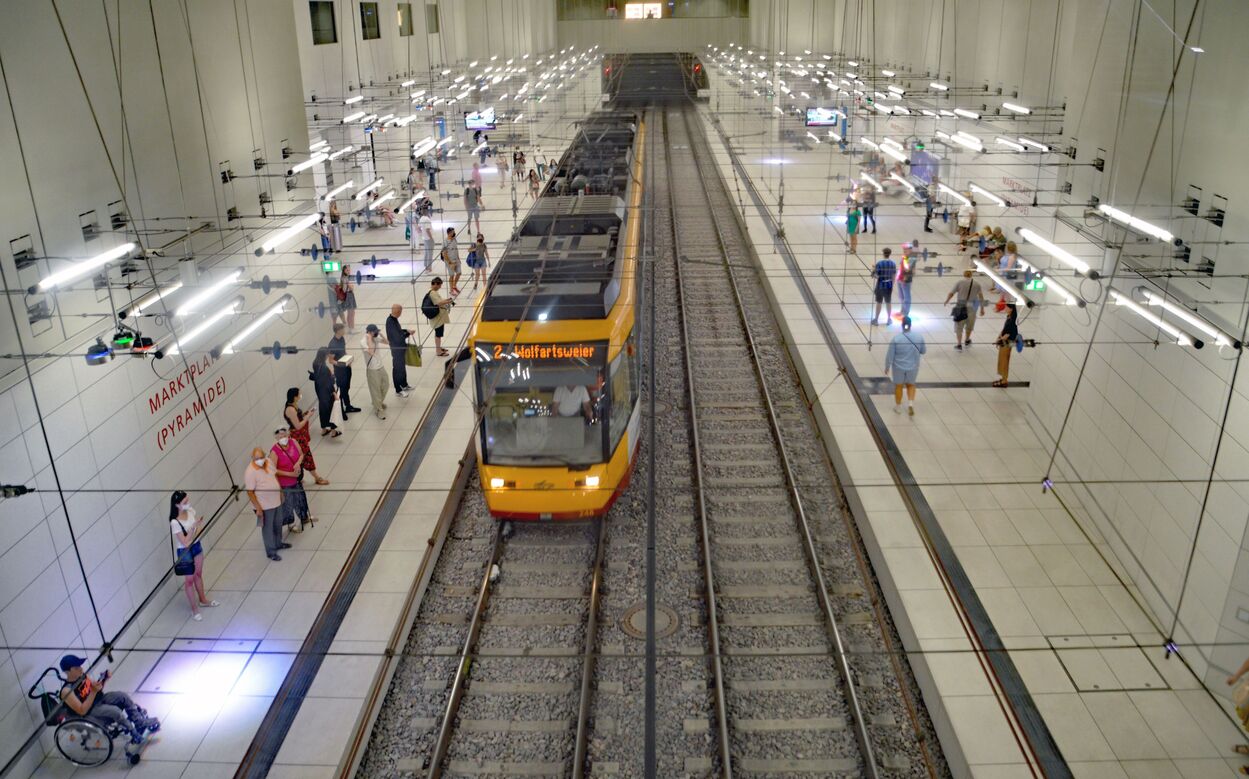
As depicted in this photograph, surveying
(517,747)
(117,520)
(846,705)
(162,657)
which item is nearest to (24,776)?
(162,657)

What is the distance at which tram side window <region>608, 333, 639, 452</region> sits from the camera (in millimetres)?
9742

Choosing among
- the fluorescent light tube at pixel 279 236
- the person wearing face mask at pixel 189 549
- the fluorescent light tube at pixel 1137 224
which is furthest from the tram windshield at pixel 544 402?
the fluorescent light tube at pixel 1137 224

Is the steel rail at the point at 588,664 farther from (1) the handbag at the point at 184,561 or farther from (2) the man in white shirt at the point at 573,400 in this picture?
(1) the handbag at the point at 184,561

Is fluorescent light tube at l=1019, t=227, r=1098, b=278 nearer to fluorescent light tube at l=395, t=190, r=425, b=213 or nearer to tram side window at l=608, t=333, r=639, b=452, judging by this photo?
tram side window at l=608, t=333, r=639, b=452

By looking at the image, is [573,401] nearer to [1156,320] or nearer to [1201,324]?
[1156,320]

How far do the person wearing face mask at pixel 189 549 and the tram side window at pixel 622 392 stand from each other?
406 centimetres

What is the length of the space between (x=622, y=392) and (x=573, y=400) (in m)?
0.68

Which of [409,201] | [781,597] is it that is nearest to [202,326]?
[781,597]

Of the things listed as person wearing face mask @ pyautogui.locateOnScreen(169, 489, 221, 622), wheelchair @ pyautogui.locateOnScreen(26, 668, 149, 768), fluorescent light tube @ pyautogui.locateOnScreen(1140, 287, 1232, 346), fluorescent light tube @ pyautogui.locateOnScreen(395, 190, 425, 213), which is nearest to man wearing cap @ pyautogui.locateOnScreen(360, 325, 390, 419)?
person wearing face mask @ pyautogui.locateOnScreen(169, 489, 221, 622)

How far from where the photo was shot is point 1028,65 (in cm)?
1683

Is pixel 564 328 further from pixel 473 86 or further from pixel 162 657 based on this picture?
pixel 473 86

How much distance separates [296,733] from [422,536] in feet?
9.93

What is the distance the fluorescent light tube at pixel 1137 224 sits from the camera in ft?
26.7

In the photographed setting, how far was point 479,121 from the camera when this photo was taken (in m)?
23.4
